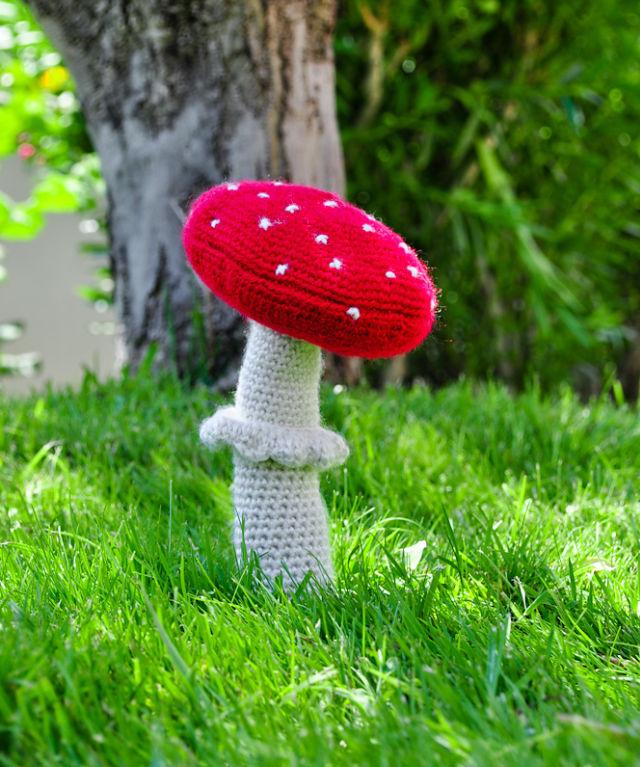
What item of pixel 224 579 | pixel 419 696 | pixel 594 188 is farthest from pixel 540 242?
pixel 419 696

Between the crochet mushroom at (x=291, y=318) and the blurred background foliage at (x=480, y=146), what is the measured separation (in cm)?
217

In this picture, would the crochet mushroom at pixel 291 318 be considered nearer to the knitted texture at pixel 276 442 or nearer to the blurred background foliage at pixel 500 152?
the knitted texture at pixel 276 442

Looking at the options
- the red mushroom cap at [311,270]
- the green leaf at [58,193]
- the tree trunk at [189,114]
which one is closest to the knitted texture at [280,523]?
the red mushroom cap at [311,270]

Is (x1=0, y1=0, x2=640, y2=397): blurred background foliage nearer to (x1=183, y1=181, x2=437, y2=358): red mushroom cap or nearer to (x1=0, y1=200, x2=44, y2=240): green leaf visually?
(x1=0, y1=200, x2=44, y2=240): green leaf

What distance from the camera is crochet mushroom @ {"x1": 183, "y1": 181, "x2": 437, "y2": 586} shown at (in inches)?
52.6

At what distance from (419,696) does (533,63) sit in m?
3.48

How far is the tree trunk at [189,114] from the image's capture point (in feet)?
8.98

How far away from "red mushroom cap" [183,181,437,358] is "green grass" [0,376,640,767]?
40 cm

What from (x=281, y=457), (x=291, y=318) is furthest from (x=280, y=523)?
(x=291, y=318)

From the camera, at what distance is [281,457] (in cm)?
146

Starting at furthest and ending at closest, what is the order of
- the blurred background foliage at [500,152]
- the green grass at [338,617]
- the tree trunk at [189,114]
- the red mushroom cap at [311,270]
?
the blurred background foliage at [500,152] → the tree trunk at [189,114] → the red mushroom cap at [311,270] → the green grass at [338,617]

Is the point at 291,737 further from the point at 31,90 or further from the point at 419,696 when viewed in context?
the point at 31,90

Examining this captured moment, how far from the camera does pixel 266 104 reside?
276 cm

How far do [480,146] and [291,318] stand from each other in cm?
273
